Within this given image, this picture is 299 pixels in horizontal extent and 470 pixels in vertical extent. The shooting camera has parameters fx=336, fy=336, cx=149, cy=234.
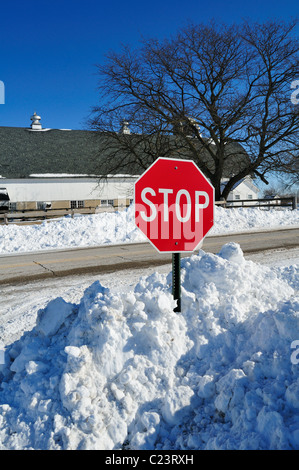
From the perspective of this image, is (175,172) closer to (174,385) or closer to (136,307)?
(136,307)

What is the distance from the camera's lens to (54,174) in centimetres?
3005

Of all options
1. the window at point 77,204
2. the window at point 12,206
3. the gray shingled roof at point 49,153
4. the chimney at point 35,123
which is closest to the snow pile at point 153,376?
the gray shingled roof at point 49,153

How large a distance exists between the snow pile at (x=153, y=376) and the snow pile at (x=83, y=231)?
9.39m

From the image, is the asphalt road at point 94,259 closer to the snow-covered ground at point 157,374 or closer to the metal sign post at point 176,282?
the snow-covered ground at point 157,374

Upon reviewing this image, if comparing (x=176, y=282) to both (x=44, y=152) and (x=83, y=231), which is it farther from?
(x=44, y=152)

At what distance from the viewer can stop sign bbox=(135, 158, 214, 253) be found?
332 cm

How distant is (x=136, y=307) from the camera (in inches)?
143

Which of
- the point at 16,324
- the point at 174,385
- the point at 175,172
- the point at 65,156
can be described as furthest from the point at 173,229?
the point at 65,156

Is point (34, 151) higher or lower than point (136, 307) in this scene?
higher

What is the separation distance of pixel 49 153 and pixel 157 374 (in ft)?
105

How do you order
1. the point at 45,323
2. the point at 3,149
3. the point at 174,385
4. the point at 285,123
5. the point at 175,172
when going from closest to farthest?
the point at 174,385
the point at 175,172
the point at 45,323
the point at 285,123
the point at 3,149

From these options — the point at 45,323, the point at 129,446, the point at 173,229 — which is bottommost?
the point at 129,446

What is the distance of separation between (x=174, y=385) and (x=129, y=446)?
0.64 m

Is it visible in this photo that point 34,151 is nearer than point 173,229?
No
